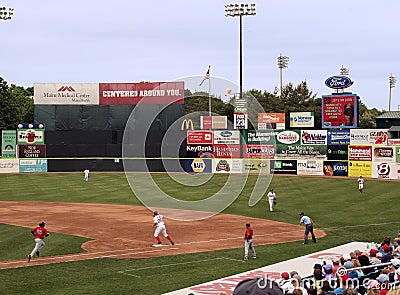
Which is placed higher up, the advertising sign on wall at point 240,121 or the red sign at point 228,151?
the advertising sign on wall at point 240,121

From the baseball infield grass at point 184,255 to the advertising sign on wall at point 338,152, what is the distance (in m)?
2.96

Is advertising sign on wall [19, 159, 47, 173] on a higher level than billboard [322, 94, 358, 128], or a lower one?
lower

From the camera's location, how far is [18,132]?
66625 mm

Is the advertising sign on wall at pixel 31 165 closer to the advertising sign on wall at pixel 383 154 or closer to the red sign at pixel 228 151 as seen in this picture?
the red sign at pixel 228 151

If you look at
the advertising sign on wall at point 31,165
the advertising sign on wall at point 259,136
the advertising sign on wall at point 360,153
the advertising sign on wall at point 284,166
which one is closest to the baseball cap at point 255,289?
the advertising sign on wall at point 360,153

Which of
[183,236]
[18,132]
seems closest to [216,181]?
[18,132]

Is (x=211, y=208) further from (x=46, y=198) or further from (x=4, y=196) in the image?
(x=4, y=196)

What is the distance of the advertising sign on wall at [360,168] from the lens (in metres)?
56.2

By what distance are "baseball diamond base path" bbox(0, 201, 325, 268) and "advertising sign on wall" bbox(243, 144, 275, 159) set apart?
26.6m

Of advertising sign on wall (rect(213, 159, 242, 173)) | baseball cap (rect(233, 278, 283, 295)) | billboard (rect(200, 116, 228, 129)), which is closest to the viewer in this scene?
baseball cap (rect(233, 278, 283, 295))

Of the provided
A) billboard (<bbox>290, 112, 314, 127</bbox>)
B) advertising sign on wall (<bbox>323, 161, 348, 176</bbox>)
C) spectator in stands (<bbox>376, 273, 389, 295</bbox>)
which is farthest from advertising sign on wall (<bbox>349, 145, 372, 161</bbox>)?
spectator in stands (<bbox>376, 273, 389, 295</bbox>)

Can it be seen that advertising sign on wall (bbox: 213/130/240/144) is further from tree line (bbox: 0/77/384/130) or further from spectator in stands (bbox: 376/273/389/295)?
spectator in stands (bbox: 376/273/389/295)

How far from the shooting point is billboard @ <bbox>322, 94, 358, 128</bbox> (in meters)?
58.5

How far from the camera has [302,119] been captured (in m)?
68.5
